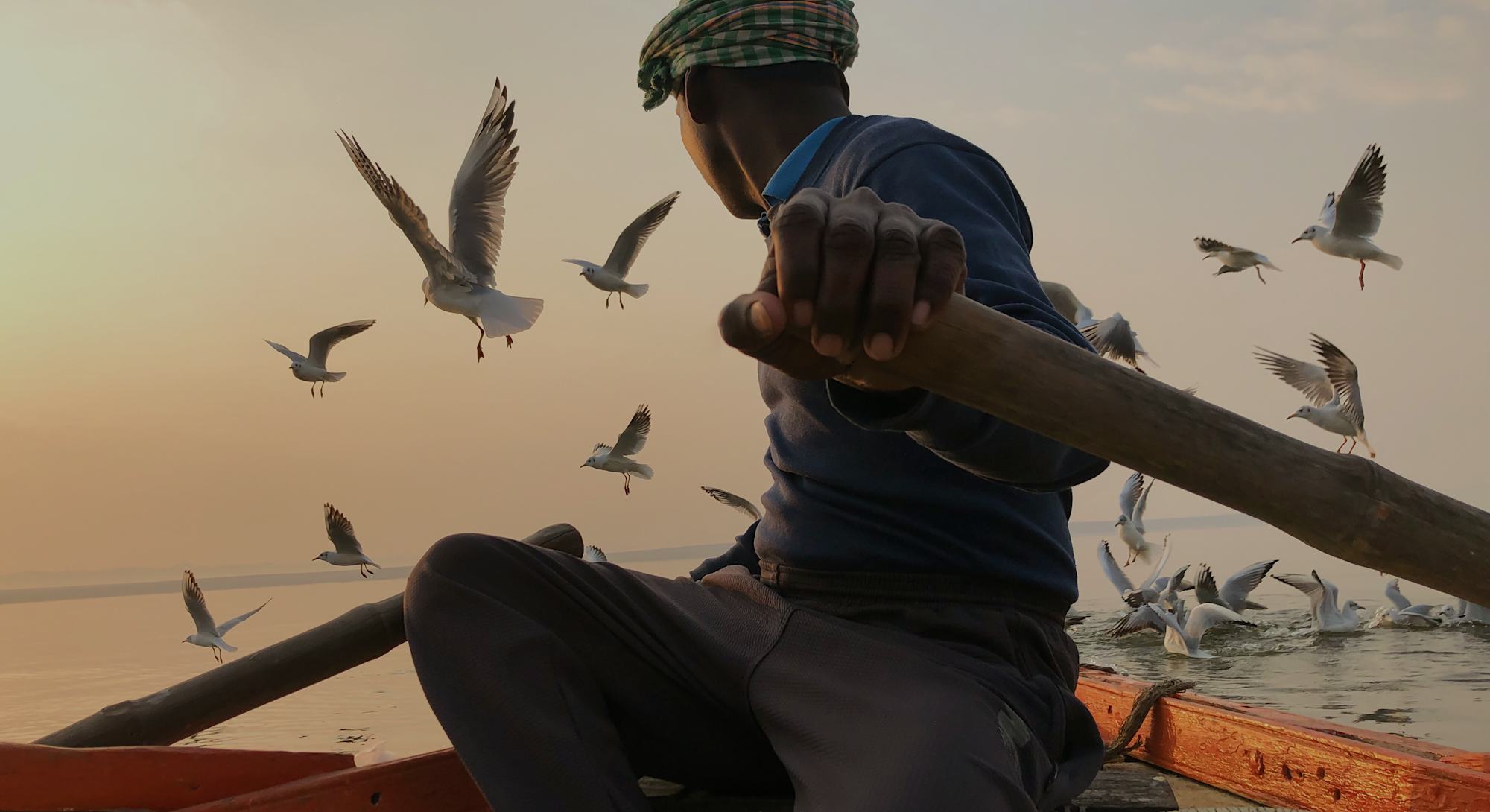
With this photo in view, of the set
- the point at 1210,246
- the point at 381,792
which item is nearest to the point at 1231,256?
the point at 1210,246

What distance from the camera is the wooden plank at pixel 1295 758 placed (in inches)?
89.8

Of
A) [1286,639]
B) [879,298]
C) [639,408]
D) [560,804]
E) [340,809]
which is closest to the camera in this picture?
[879,298]

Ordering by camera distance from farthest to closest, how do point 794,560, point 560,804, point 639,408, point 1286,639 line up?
point 639,408
point 1286,639
point 794,560
point 560,804

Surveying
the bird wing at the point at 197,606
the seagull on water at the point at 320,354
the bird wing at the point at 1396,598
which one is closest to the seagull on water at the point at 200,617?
the bird wing at the point at 197,606

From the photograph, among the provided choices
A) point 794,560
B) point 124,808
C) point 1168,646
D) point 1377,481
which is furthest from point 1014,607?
point 1168,646

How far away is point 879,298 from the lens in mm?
968

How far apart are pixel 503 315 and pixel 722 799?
17.5ft

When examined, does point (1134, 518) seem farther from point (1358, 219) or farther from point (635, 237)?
point (635, 237)

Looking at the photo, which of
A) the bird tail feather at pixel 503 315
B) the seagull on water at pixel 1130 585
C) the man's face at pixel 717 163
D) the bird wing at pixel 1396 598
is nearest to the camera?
the man's face at pixel 717 163

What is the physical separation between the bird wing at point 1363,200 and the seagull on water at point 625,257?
5.20 m

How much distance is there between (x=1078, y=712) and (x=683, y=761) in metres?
0.59

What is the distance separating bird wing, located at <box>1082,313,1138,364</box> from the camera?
8836 mm

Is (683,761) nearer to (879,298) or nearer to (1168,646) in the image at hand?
(879,298)

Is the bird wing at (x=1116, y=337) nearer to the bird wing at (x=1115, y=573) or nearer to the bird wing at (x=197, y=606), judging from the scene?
the bird wing at (x=1115, y=573)
